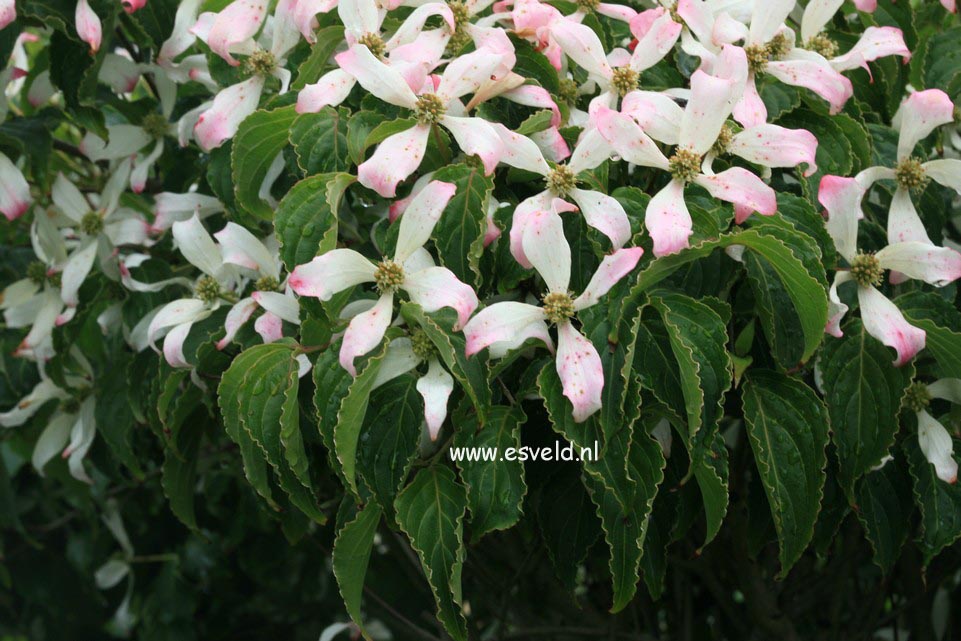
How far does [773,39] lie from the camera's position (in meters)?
1.06

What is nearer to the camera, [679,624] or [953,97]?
[953,97]

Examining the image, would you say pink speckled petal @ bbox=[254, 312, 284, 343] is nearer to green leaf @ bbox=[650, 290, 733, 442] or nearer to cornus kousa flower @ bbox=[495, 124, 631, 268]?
cornus kousa flower @ bbox=[495, 124, 631, 268]

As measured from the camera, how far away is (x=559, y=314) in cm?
90

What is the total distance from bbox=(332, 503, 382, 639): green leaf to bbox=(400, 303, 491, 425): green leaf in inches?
5.9

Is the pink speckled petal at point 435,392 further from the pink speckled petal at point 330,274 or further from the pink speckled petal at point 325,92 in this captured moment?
the pink speckled petal at point 325,92

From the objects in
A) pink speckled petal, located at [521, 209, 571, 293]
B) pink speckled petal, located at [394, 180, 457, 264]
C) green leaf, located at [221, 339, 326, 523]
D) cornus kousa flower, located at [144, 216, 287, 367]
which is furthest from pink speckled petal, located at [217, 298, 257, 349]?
pink speckled petal, located at [521, 209, 571, 293]

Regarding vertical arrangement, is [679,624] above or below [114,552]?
above

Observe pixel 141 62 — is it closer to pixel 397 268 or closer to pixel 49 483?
pixel 397 268

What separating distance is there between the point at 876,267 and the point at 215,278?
0.65 m

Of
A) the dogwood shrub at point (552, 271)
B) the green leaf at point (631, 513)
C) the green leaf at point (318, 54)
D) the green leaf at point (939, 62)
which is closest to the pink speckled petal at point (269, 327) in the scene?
the dogwood shrub at point (552, 271)

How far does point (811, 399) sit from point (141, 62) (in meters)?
0.99

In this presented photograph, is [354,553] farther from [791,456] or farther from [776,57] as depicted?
[776,57]

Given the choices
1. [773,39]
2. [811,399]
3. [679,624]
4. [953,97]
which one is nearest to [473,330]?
[811,399]

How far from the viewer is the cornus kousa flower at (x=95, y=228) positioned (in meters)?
1.34
